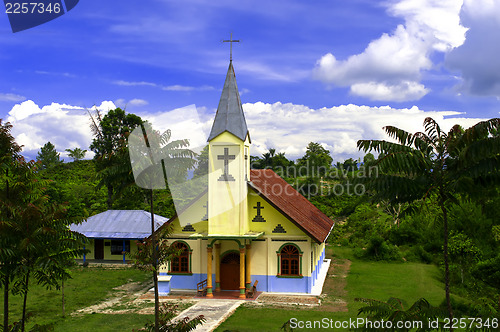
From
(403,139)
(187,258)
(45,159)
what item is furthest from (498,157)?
(45,159)

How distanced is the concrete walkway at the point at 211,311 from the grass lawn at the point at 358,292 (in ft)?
1.09

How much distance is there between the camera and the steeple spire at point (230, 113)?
2239 centimetres

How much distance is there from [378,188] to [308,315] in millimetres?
9324

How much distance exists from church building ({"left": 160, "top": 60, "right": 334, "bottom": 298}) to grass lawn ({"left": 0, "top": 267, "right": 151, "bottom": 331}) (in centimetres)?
398

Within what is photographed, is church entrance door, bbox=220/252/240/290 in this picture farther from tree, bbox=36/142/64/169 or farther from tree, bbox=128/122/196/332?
tree, bbox=36/142/64/169

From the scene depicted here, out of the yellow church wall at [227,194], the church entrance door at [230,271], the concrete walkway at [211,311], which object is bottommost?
the concrete walkway at [211,311]

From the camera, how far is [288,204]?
26.4m

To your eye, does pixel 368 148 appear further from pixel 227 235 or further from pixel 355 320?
pixel 227 235

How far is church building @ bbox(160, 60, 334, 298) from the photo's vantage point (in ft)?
73.7

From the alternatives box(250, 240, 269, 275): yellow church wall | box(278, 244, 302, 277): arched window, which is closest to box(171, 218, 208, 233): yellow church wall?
box(250, 240, 269, 275): yellow church wall

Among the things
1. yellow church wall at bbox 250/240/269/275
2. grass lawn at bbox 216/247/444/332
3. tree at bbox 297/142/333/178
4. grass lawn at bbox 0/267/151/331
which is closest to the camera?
grass lawn at bbox 0/267/151/331

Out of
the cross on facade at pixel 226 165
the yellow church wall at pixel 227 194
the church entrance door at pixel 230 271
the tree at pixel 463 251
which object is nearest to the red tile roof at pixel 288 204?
the yellow church wall at pixel 227 194

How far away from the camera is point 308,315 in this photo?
1889 centimetres

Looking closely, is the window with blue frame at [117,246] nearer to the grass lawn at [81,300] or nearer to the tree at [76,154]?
the grass lawn at [81,300]
